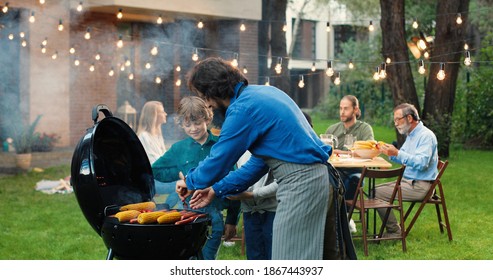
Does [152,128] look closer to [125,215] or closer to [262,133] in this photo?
[125,215]

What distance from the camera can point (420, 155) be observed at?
5.80 m

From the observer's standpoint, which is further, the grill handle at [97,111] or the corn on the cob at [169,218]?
the grill handle at [97,111]

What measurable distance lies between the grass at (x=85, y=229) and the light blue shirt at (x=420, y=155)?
0.58 meters

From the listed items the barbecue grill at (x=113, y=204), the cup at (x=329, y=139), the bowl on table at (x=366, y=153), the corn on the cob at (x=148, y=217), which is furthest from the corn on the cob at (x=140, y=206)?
the bowl on table at (x=366, y=153)

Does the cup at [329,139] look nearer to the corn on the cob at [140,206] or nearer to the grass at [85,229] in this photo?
the grass at [85,229]

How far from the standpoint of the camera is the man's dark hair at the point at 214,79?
3.30 meters

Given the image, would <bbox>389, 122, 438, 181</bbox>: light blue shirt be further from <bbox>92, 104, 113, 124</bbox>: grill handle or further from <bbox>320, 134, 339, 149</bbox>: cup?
<bbox>92, 104, 113, 124</bbox>: grill handle

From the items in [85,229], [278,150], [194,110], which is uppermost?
[194,110]

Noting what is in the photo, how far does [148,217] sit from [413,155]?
297 cm

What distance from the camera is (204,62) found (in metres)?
3.33

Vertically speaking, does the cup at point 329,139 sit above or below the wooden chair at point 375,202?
above

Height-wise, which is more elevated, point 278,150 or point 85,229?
point 278,150

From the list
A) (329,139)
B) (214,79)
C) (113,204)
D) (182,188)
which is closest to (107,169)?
(113,204)
